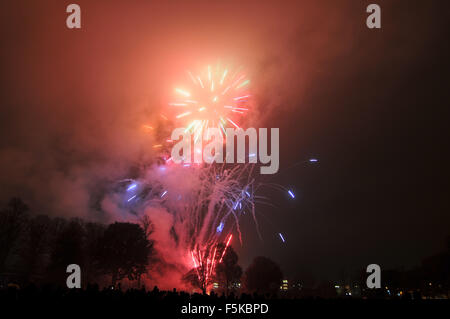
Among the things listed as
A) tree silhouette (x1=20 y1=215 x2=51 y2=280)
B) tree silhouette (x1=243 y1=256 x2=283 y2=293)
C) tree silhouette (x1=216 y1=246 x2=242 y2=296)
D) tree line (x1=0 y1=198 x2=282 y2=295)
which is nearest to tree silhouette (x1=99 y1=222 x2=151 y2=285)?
tree line (x1=0 y1=198 x2=282 y2=295)

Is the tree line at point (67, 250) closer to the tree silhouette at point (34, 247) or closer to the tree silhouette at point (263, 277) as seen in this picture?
the tree silhouette at point (34, 247)

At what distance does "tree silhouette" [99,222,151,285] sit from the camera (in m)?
45.9

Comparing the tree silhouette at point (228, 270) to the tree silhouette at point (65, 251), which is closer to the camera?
the tree silhouette at point (65, 251)

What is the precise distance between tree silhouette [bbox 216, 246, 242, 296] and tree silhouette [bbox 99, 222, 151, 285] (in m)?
23.6

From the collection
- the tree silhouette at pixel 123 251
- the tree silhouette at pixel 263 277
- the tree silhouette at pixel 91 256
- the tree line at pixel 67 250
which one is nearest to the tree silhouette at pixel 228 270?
the tree silhouette at pixel 263 277

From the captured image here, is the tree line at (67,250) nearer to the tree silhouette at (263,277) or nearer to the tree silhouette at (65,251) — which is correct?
the tree silhouette at (65,251)

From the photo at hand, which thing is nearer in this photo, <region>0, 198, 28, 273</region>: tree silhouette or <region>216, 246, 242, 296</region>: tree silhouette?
<region>0, 198, 28, 273</region>: tree silhouette

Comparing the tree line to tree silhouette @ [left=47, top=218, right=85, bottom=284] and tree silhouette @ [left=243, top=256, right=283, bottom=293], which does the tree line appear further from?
tree silhouette @ [left=243, top=256, right=283, bottom=293]

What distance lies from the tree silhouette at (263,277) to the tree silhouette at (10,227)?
47.8 m

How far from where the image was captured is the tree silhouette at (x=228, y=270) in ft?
226

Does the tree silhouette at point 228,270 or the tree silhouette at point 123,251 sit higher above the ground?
the tree silhouette at point 123,251
